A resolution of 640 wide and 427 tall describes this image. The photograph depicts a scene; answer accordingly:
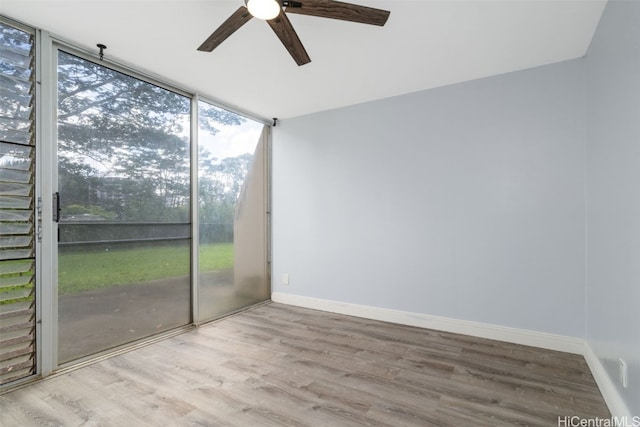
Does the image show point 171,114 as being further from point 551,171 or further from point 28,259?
point 551,171

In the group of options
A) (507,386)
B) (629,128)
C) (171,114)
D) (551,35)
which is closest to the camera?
(629,128)

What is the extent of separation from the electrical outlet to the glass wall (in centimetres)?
345

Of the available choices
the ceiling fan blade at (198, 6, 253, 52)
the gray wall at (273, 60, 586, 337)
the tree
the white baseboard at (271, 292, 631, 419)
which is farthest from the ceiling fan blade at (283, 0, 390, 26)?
the white baseboard at (271, 292, 631, 419)

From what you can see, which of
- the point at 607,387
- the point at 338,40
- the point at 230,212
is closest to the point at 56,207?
the point at 230,212

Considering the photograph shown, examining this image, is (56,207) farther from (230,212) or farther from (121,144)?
(230,212)

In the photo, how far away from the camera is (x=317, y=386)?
6.79 feet

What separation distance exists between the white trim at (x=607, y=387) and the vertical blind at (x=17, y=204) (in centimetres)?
375

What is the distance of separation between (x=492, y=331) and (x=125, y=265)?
3503mm

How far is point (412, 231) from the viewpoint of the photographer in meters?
3.26

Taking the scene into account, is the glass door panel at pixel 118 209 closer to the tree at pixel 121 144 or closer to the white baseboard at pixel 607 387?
the tree at pixel 121 144

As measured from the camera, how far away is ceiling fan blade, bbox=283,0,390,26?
1608mm

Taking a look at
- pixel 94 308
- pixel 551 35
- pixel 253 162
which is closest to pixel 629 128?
pixel 551 35

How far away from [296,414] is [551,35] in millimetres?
3228

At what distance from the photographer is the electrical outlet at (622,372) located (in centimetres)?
161
